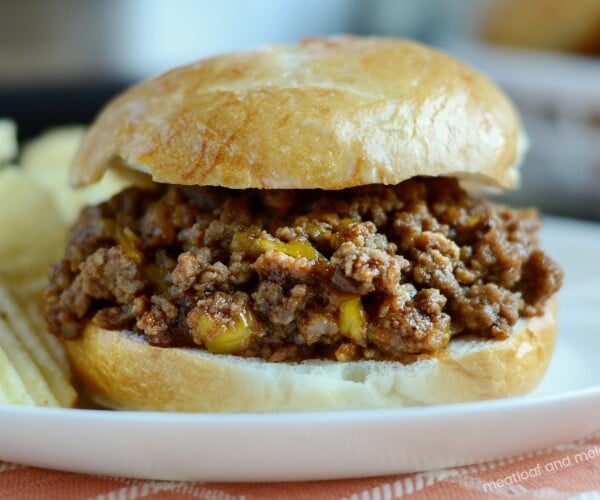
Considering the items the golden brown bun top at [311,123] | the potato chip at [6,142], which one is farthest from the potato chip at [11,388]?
the potato chip at [6,142]

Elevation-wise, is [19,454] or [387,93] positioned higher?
[387,93]

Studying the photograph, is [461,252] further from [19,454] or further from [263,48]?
[19,454]

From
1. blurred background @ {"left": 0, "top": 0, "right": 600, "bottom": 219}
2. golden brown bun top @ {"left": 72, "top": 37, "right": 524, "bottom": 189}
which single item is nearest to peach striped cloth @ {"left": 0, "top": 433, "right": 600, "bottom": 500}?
golden brown bun top @ {"left": 72, "top": 37, "right": 524, "bottom": 189}

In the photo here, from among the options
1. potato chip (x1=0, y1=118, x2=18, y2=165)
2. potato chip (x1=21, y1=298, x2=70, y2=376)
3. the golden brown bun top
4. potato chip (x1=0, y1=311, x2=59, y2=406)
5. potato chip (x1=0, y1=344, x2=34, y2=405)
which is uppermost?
the golden brown bun top

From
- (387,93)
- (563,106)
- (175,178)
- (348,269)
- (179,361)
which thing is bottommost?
(563,106)

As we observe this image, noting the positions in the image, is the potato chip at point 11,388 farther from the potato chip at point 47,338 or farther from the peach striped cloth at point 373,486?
the potato chip at point 47,338

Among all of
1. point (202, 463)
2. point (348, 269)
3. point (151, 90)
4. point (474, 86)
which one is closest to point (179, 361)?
point (202, 463)

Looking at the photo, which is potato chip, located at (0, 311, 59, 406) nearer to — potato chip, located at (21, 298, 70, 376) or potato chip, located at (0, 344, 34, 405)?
potato chip, located at (0, 344, 34, 405)
